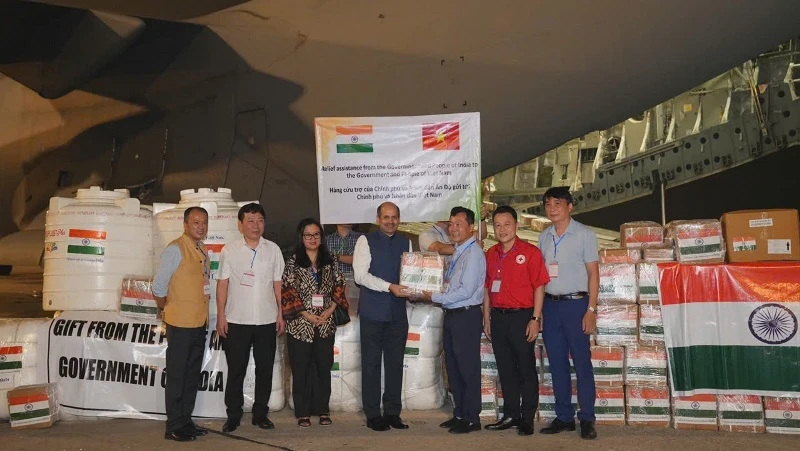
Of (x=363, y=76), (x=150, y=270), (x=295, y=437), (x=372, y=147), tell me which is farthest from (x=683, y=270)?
(x=363, y=76)

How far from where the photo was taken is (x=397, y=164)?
236 inches

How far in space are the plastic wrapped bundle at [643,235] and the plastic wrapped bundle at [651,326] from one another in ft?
1.59

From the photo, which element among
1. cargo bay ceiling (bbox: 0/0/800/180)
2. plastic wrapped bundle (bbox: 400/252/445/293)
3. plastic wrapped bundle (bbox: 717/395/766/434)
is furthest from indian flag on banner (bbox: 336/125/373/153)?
plastic wrapped bundle (bbox: 717/395/766/434)

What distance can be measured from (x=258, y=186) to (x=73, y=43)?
3.08 m

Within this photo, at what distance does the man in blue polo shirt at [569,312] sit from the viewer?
492 centimetres

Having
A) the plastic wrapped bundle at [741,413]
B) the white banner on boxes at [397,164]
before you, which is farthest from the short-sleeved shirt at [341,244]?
the plastic wrapped bundle at [741,413]

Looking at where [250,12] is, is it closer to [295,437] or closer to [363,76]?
[363,76]

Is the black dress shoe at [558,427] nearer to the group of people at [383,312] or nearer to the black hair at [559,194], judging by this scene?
the group of people at [383,312]

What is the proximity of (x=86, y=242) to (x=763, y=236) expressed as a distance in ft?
16.9

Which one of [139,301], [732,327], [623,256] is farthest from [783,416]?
[139,301]

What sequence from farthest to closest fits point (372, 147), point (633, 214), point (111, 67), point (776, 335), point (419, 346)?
point (633, 214) < point (111, 67) < point (372, 147) < point (419, 346) < point (776, 335)

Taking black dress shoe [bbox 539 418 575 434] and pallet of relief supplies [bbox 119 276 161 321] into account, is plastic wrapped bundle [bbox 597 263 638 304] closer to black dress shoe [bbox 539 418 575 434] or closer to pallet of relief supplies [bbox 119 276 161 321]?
black dress shoe [bbox 539 418 575 434]

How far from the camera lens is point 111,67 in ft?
34.4

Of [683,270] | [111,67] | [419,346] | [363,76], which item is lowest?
[419,346]
